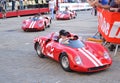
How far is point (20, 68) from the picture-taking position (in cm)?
866

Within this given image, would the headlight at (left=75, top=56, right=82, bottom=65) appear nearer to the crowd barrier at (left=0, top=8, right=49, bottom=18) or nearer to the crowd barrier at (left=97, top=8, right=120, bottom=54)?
the crowd barrier at (left=97, top=8, right=120, bottom=54)

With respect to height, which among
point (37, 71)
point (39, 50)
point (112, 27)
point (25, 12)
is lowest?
point (25, 12)

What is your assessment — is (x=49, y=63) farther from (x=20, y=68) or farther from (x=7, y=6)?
(x=7, y=6)

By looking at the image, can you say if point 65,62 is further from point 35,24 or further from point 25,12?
point 25,12

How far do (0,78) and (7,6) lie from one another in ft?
69.1

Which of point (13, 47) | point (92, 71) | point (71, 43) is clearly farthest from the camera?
point (13, 47)

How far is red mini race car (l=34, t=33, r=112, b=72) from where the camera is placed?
7852 mm

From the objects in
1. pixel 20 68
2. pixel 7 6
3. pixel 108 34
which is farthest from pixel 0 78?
pixel 7 6

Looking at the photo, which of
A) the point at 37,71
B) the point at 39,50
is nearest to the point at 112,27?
the point at 39,50

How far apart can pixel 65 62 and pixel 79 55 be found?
0.45 metres

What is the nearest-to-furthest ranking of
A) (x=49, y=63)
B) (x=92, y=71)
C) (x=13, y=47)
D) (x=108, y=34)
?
(x=92, y=71) → (x=49, y=63) → (x=108, y=34) → (x=13, y=47)

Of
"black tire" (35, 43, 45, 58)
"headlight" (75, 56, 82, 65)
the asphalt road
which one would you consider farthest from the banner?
"headlight" (75, 56, 82, 65)

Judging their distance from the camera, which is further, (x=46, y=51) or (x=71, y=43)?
(x=46, y=51)

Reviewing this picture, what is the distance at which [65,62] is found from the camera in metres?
8.27
